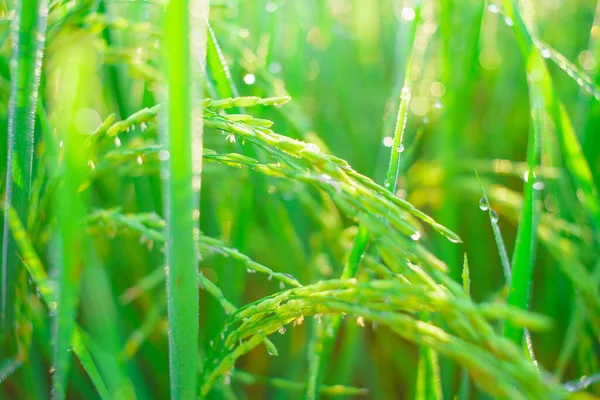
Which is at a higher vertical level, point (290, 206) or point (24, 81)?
point (24, 81)

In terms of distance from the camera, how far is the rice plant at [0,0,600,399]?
407mm

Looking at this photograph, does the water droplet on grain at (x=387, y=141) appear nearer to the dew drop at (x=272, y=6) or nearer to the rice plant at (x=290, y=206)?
the rice plant at (x=290, y=206)

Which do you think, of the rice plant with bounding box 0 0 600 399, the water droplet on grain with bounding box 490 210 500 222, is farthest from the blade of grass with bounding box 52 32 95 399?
the water droplet on grain with bounding box 490 210 500 222

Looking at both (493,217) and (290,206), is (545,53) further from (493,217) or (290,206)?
(290,206)

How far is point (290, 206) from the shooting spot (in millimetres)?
876

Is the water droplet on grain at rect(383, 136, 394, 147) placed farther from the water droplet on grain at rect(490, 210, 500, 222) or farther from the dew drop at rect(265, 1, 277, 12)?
the dew drop at rect(265, 1, 277, 12)

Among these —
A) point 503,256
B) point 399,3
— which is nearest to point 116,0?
point 503,256

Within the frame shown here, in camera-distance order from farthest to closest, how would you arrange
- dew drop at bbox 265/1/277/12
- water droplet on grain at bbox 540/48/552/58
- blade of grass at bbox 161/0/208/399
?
dew drop at bbox 265/1/277/12, water droplet on grain at bbox 540/48/552/58, blade of grass at bbox 161/0/208/399

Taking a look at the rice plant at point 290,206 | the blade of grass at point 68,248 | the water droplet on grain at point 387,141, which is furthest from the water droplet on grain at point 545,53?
the blade of grass at point 68,248

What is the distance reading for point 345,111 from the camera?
3.50 feet

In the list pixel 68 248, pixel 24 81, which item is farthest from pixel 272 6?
pixel 68 248

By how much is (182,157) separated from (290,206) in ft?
1.65

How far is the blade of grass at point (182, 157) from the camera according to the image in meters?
0.37

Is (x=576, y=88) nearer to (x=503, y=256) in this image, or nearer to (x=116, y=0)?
(x=503, y=256)
